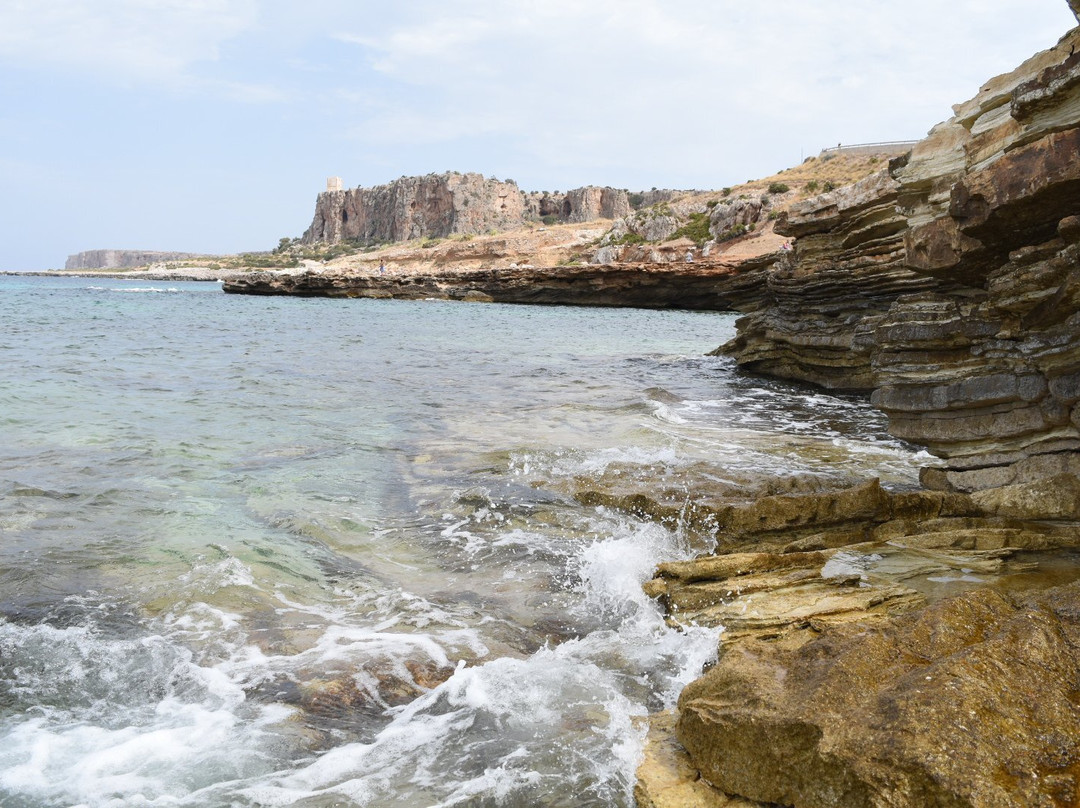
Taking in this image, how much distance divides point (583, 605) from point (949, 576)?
2.37 meters

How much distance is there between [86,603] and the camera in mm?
5531

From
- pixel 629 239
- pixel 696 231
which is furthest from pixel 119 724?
pixel 629 239

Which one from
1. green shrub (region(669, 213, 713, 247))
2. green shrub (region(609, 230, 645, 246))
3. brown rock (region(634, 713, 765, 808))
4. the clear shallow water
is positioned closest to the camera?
brown rock (region(634, 713, 765, 808))

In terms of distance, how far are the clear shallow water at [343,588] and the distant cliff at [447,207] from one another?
117m

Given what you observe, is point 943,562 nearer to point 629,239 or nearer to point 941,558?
point 941,558

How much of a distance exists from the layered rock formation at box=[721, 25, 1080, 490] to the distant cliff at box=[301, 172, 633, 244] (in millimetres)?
121789

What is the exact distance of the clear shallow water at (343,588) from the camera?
12.6 ft

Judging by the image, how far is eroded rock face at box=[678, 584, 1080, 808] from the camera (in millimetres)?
2570

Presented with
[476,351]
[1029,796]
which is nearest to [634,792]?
[1029,796]

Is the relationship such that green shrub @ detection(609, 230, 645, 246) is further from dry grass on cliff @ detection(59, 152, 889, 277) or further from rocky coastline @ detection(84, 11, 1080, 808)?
rocky coastline @ detection(84, 11, 1080, 808)

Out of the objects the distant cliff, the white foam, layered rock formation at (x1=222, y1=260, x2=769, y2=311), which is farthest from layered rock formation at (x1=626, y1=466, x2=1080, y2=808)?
the distant cliff

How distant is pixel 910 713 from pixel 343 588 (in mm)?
4229

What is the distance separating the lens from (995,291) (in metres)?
6.29

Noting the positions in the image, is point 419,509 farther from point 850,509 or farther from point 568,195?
point 568,195
